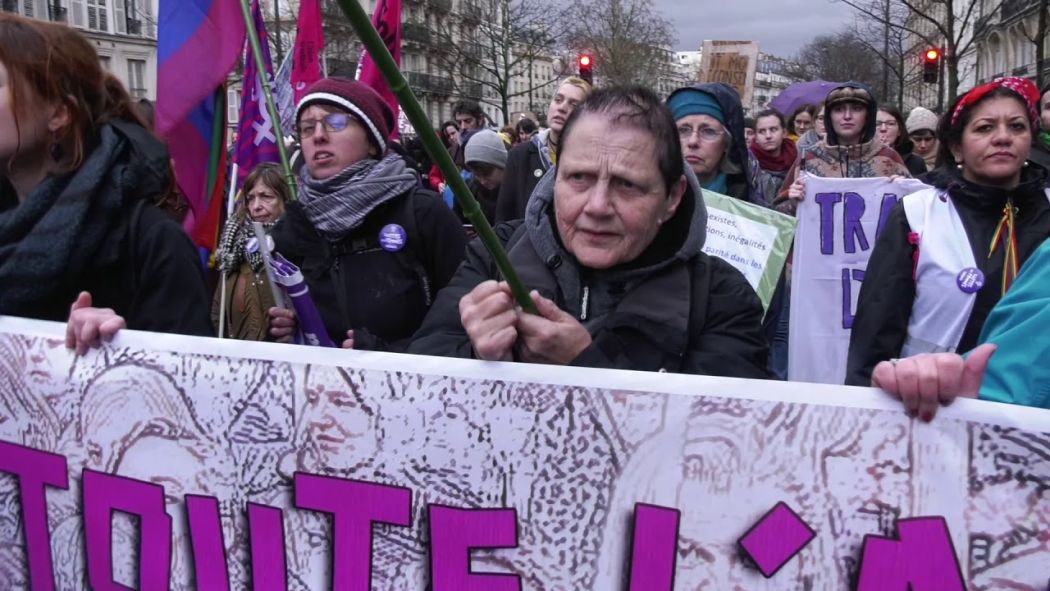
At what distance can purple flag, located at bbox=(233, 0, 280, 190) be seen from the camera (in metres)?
3.90

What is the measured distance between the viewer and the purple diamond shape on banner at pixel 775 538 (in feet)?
4.64

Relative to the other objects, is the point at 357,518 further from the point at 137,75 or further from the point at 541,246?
the point at 137,75

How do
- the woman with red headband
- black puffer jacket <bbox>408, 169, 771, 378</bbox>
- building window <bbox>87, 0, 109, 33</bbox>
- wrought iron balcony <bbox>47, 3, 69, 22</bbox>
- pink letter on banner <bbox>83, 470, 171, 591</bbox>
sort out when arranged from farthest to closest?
building window <bbox>87, 0, 109, 33</bbox> < wrought iron balcony <bbox>47, 3, 69, 22</bbox> < the woman with red headband < black puffer jacket <bbox>408, 169, 771, 378</bbox> < pink letter on banner <bbox>83, 470, 171, 591</bbox>

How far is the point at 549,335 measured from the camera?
5.27 feet

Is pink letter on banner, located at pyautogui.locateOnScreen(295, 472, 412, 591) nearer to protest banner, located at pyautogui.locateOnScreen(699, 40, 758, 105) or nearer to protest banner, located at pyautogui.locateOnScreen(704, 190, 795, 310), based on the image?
protest banner, located at pyautogui.locateOnScreen(704, 190, 795, 310)

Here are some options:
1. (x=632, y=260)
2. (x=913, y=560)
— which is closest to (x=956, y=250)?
(x=632, y=260)

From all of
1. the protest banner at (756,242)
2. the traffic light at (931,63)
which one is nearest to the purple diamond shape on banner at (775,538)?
the protest banner at (756,242)

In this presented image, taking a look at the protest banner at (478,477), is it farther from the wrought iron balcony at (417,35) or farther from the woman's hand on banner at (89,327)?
the wrought iron balcony at (417,35)

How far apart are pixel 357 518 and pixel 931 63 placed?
16.9m

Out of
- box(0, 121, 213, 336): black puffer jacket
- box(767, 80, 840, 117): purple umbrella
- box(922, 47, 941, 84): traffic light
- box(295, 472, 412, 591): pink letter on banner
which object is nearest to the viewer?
box(295, 472, 412, 591): pink letter on banner

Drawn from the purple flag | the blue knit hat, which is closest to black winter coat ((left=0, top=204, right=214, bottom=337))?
the purple flag

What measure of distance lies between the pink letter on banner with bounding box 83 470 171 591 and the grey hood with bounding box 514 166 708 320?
866 millimetres

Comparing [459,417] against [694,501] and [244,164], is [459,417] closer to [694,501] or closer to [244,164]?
[694,501]

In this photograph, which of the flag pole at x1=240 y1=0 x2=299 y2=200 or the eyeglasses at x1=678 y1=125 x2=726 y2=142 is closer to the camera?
the flag pole at x1=240 y1=0 x2=299 y2=200
